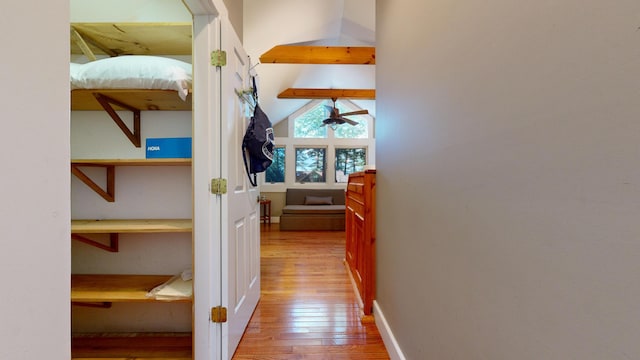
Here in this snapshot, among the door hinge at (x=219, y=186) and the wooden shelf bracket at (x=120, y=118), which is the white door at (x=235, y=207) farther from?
the wooden shelf bracket at (x=120, y=118)

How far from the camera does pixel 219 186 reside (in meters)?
1.48

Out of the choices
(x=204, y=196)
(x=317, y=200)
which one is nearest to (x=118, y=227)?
(x=204, y=196)

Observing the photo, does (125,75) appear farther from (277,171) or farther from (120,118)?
(277,171)

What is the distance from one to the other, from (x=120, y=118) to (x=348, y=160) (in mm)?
5857

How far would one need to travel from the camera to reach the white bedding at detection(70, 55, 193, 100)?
146cm

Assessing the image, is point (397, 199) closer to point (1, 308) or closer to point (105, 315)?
point (1, 308)

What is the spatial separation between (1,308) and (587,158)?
3.27ft

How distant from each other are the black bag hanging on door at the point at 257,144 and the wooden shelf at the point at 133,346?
1137 mm

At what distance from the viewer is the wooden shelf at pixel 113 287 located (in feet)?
4.98

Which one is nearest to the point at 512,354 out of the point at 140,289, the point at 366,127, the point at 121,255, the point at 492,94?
the point at 492,94

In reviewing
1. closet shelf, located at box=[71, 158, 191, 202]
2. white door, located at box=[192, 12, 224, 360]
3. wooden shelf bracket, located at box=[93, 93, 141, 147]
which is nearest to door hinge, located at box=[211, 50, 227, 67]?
white door, located at box=[192, 12, 224, 360]

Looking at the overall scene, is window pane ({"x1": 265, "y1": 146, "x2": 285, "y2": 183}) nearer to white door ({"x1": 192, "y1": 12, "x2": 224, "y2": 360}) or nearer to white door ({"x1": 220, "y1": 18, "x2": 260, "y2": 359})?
white door ({"x1": 220, "y1": 18, "x2": 260, "y2": 359})

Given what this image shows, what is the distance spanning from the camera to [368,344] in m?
1.75

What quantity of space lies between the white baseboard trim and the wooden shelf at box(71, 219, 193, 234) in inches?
51.3
